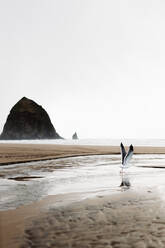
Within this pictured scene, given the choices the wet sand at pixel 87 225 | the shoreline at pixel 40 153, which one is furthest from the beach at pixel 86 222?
the shoreline at pixel 40 153

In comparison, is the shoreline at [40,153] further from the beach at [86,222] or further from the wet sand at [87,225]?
the wet sand at [87,225]

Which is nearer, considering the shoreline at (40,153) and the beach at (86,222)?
the beach at (86,222)

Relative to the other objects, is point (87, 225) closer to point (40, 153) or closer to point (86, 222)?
point (86, 222)

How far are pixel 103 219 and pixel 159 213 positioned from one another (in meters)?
2.02

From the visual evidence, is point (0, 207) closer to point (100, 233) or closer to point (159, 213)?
point (100, 233)

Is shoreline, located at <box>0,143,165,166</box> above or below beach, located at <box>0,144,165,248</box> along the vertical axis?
below

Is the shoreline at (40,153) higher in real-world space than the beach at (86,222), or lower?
lower

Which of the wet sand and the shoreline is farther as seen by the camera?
the shoreline

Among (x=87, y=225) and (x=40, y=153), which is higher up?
(x=87, y=225)

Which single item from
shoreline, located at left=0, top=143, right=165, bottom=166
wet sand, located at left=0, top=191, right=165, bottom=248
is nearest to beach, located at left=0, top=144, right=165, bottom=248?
wet sand, located at left=0, top=191, right=165, bottom=248

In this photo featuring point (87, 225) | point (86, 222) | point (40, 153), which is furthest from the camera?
point (40, 153)

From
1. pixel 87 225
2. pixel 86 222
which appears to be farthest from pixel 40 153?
pixel 87 225

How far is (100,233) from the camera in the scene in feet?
21.3

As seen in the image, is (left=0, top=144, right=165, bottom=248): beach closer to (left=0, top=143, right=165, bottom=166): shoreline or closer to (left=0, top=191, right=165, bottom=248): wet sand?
(left=0, top=191, right=165, bottom=248): wet sand
